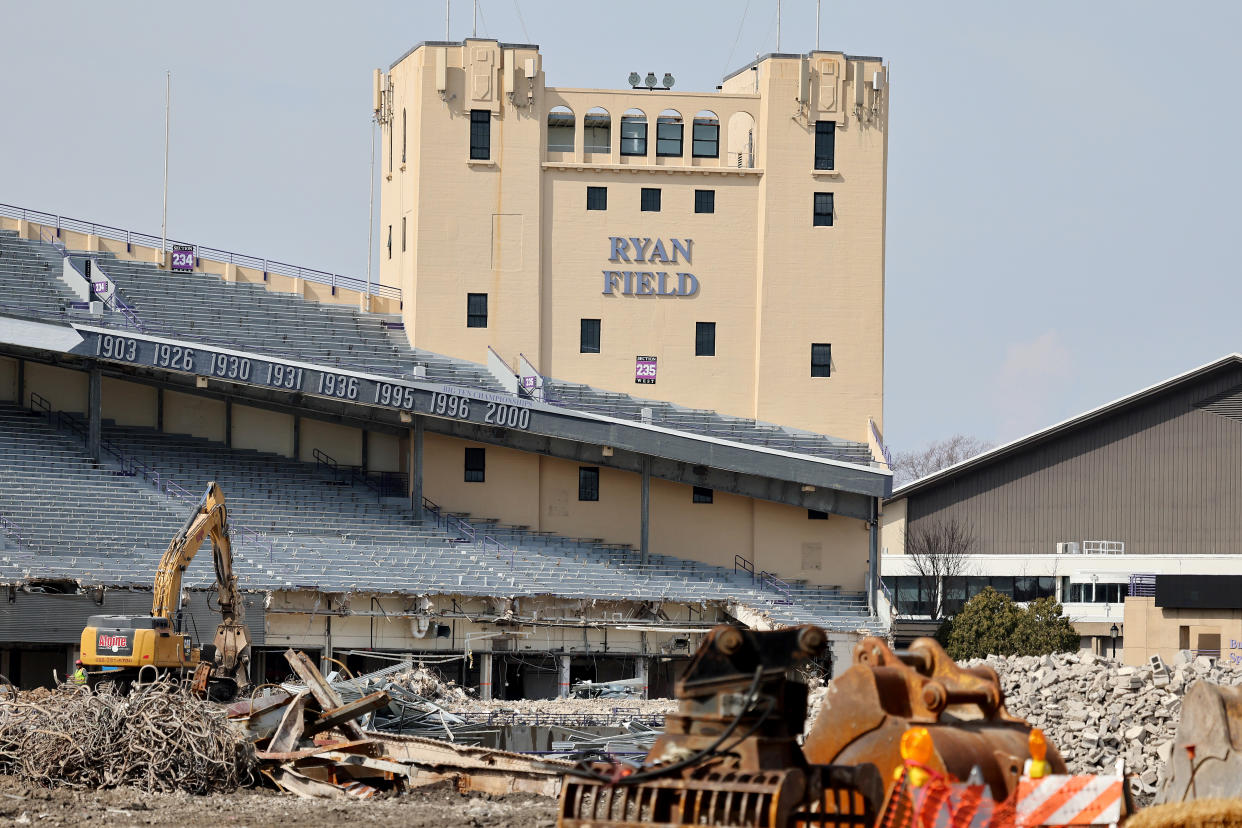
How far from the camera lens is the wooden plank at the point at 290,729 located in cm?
2445

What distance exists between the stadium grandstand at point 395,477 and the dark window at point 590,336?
1.13 meters

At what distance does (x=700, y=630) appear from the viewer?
171ft

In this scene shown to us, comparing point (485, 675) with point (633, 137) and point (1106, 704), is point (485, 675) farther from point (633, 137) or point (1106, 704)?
point (1106, 704)

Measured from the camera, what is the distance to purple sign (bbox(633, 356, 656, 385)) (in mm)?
59500

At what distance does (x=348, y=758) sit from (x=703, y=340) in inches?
1471

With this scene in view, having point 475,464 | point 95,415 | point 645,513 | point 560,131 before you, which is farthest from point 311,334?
point 645,513

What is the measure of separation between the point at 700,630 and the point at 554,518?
8084 millimetres

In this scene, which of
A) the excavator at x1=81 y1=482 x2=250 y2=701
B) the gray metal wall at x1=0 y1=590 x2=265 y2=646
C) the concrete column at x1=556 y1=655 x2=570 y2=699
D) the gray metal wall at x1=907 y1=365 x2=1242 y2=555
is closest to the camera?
the excavator at x1=81 y1=482 x2=250 y2=701

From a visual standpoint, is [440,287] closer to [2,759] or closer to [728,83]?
[728,83]

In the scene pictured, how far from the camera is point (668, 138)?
198 ft

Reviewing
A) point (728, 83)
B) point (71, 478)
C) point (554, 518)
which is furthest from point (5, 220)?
point (728, 83)

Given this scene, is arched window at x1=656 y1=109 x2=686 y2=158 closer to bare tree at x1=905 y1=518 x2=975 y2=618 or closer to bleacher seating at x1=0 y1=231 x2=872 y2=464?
bleacher seating at x1=0 y1=231 x2=872 y2=464

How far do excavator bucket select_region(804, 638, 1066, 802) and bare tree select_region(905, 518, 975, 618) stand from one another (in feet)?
192

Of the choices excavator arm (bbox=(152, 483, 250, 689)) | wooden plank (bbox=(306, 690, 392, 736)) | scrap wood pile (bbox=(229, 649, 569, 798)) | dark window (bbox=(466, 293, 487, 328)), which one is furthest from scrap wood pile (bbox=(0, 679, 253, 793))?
dark window (bbox=(466, 293, 487, 328))
